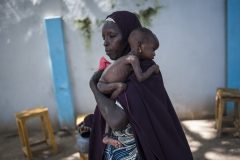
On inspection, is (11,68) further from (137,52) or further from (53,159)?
(137,52)

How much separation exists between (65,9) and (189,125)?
116 inches

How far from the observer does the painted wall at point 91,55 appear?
5.52m

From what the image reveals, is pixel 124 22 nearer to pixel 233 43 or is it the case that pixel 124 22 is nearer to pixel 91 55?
pixel 91 55

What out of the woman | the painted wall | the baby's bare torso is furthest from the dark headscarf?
the painted wall

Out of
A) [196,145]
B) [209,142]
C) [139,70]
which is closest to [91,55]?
[196,145]

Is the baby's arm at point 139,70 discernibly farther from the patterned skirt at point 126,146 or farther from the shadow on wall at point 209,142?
the shadow on wall at point 209,142

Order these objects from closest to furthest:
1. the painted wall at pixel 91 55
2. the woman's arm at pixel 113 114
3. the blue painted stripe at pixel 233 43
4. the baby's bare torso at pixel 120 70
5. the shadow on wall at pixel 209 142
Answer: the woman's arm at pixel 113 114, the baby's bare torso at pixel 120 70, the shadow on wall at pixel 209 142, the blue painted stripe at pixel 233 43, the painted wall at pixel 91 55

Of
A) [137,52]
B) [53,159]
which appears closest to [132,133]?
[137,52]

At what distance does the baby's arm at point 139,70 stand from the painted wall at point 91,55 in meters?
4.04

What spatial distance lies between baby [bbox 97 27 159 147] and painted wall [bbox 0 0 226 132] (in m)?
3.97

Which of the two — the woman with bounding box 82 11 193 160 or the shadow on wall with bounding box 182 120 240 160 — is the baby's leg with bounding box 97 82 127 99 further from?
the shadow on wall with bounding box 182 120 240 160

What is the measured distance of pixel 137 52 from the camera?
1.68m

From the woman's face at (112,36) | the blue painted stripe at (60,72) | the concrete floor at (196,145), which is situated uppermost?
the woman's face at (112,36)

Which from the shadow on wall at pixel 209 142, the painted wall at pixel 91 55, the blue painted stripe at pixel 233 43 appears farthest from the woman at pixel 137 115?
the blue painted stripe at pixel 233 43
